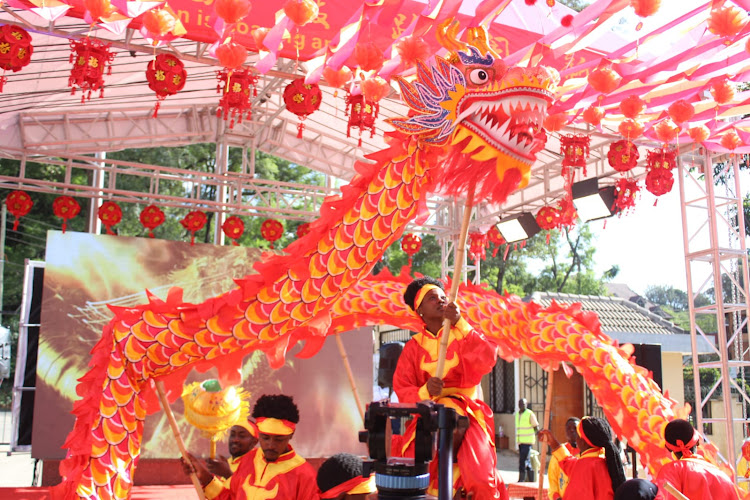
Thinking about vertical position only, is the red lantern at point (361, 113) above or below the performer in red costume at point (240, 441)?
above

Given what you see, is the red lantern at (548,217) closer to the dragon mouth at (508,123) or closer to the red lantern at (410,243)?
the red lantern at (410,243)

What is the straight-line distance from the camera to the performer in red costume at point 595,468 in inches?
148

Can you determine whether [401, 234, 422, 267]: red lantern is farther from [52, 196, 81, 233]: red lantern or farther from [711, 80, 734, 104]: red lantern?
[711, 80, 734, 104]: red lantern

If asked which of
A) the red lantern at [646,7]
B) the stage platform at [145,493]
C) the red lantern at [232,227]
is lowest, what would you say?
Answer: the stage platform at [145,493]

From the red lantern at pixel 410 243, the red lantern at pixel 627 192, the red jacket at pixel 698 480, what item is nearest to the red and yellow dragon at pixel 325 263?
Answer: the red jacket at pixel 698 480

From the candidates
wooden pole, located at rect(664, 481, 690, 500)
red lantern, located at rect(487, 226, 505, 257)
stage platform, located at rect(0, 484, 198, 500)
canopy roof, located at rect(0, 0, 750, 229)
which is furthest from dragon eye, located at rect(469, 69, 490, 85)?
red lantern, located at rect(487, 226, 505, 257)

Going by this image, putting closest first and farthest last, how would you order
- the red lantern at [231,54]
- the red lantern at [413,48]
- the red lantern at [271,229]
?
the red lantern at [413,48], the red lantern at [231,54], the red lantern at [271,229]

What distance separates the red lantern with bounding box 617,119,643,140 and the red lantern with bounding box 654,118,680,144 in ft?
0.51

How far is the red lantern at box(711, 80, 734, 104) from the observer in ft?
15.3

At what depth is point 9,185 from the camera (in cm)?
857

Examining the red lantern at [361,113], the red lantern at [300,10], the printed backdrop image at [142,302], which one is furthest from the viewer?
the printed backdrop image at [142,302]

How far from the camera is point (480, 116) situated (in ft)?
8.39

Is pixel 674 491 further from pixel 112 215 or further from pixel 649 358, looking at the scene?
pixel 112 215

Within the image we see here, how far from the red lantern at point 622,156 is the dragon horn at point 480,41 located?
3575mm
